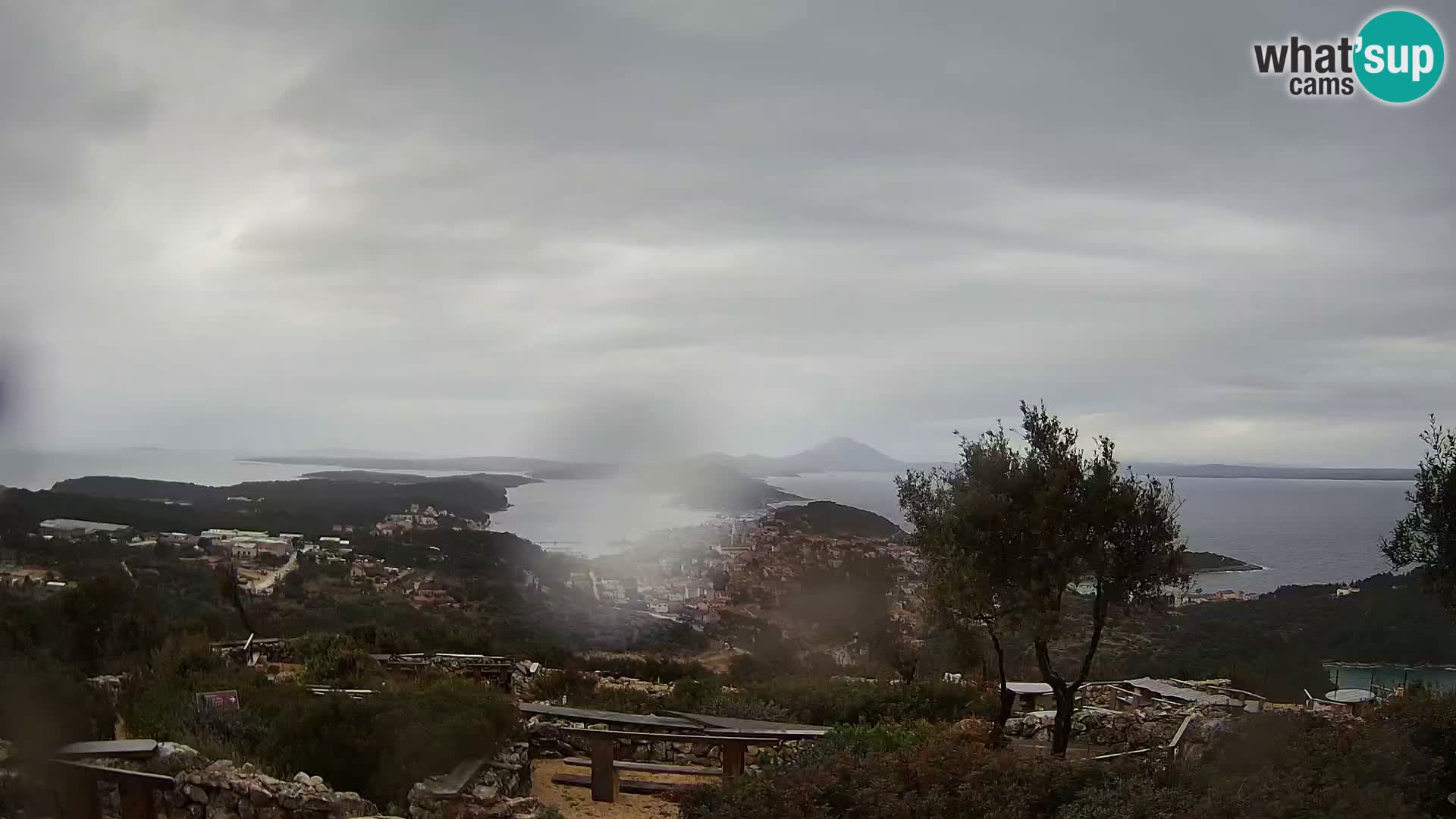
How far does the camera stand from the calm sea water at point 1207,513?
1920 centimetres

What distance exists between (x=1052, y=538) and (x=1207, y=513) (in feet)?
64.8

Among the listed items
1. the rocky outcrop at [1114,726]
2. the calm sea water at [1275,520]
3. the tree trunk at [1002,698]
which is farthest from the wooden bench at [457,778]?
the calm sea water at [1275,520]

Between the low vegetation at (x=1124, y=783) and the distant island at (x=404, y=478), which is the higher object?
the distant island at (x=404, y=478)

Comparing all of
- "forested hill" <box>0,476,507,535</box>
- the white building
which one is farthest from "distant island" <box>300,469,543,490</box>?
the white building

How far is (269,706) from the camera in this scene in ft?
28.0

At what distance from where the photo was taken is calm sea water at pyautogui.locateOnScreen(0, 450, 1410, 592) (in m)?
19.2

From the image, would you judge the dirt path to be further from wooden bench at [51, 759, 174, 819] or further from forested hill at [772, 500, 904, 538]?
forested hill at [772, 500, 904, 538]

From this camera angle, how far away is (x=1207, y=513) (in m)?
25.4

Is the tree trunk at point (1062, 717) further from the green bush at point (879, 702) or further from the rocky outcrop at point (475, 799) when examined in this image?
the rocky outcrop at point (475, 799)

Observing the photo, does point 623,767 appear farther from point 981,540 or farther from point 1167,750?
point 1167,750

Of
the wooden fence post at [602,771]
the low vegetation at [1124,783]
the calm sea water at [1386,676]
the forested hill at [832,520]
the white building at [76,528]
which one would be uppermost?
the white building at [76,528]

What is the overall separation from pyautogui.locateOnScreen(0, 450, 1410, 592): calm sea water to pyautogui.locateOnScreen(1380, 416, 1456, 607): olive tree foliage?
6.81 metres

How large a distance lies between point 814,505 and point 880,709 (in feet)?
51.6

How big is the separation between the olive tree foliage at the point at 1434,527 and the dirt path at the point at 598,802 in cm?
763
